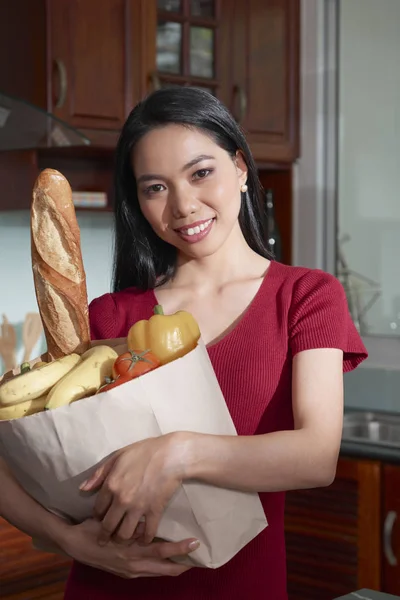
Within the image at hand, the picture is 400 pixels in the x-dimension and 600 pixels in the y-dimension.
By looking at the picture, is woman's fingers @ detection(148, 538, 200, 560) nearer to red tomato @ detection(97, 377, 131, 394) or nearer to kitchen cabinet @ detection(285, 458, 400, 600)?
red tomato @ detection(97, 377, 131, 394)

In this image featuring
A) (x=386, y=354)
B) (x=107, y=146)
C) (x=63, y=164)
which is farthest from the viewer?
(x=386, y=354)

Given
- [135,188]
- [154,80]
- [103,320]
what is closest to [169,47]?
[154,80]

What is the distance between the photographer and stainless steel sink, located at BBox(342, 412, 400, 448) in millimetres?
2924

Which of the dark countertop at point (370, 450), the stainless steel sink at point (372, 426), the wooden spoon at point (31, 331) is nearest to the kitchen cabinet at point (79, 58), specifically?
the wooden spoon at point (31, 331)

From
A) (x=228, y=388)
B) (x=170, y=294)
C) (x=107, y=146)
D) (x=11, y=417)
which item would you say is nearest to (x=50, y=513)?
(x=11, y=417)

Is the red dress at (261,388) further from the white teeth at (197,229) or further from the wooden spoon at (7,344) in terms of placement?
the wooden spoon at (7,344)

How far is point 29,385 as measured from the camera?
1.01 meters

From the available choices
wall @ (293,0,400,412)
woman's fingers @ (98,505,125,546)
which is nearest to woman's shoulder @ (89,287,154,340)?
woman's fingers @ (98,505,125,546)

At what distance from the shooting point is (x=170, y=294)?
1392 millimetres

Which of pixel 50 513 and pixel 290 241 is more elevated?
pixel 290 241

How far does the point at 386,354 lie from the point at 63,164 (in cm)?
129

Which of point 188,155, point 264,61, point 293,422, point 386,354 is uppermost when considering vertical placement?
point 264,61

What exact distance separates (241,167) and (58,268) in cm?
35

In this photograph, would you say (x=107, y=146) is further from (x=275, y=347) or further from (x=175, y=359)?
(x=175, y=359)
